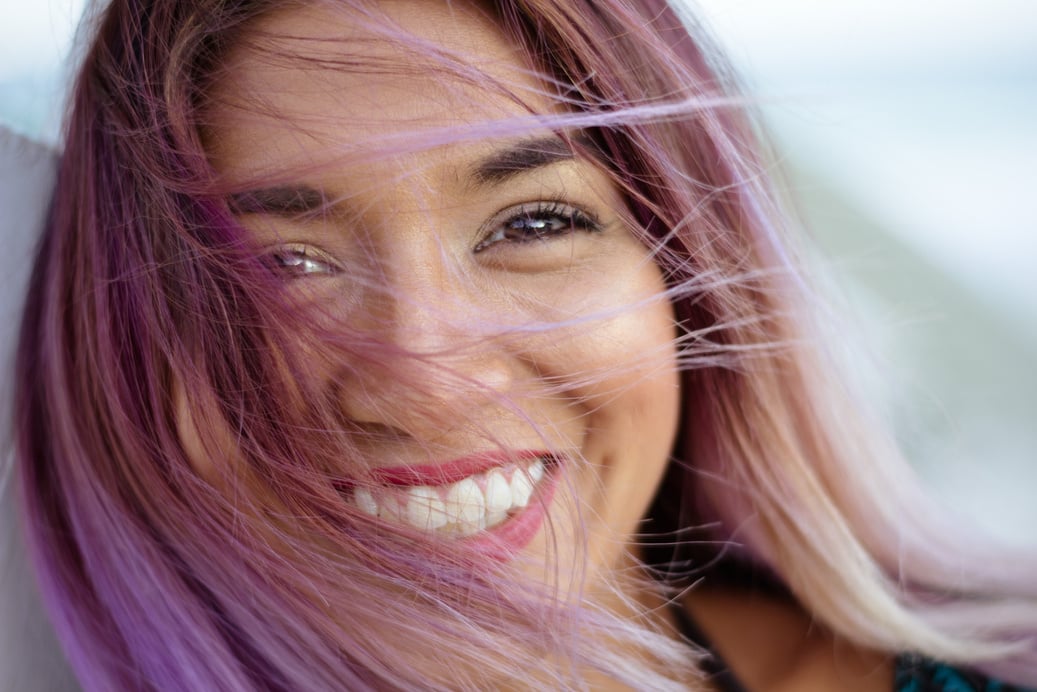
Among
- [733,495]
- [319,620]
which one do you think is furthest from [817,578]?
[319,620]

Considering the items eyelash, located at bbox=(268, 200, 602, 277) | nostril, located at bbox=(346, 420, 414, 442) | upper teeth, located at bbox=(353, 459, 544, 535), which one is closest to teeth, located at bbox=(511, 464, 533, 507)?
upper teeth, located at bbox=(353, 459, 544, 535)

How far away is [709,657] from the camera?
104cm

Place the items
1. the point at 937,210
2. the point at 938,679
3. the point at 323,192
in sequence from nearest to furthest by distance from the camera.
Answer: the point at 323,192 < the point at 938,679 < the point at 937,210

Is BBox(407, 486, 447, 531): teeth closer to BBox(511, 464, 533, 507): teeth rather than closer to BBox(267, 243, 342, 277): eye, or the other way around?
BBox(511, 464, 533, 507): teeth

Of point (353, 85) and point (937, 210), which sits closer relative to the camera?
point (353, 85)

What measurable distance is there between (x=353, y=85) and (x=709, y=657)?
0.79 meters

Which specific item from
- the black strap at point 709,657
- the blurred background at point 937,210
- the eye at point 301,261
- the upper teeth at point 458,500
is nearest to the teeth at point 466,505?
the upper teeth at point 458,500

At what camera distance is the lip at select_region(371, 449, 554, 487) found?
0.76 meters

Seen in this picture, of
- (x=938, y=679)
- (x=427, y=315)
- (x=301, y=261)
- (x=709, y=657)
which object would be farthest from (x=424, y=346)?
(x=938, y=679)

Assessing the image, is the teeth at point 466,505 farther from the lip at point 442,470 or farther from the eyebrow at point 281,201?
the eyebrow at point 281,201

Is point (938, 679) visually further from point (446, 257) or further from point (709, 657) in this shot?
point (446, 257)

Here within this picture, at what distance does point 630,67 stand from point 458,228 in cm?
24

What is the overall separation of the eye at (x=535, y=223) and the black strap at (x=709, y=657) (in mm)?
560

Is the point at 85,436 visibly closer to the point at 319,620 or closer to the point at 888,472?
the point at 319,620
